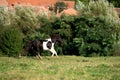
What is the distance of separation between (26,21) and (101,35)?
5897 millimetres

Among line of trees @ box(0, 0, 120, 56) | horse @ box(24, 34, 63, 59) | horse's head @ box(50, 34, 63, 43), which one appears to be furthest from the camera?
line of trees @ box(0, 0, 120, 56)

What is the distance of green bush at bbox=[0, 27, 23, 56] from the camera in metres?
29.5

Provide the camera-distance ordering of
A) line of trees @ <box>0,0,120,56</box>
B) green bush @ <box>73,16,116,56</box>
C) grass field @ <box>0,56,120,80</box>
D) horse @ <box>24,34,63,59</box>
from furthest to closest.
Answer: green bush @ <box>73,16,116,56</box> → line of trees @ <box>0,0,120,56</box> → horse @ <box>24,34,63,59</box> → grass field @ <box>0,56,120,80</box>

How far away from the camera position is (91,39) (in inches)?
1246

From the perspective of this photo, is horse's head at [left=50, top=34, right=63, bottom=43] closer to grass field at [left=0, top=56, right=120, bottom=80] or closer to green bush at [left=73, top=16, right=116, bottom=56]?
green bush at [left=73, top=16, right=116, bottom=56]

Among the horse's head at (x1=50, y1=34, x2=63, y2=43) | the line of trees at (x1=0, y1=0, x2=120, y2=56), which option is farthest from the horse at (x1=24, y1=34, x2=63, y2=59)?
the line of trees at (x1=0, y1=0, x2=120, y2=56)

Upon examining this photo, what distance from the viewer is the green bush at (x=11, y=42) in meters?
29.5

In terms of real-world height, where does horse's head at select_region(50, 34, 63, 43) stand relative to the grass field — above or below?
above

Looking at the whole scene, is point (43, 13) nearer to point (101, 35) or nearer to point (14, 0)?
point (101, 35)

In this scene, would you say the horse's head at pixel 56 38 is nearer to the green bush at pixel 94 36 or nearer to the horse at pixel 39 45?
the horse at pixel 39 45

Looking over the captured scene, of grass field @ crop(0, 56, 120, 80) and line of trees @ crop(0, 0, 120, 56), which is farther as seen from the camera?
line of trees @ crop(0, 0, 120, 56)

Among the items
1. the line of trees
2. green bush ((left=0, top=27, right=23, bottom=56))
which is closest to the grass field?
green bush ((left=0, top=27, right=23, bottom=56))

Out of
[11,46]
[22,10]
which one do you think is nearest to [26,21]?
[22,10]

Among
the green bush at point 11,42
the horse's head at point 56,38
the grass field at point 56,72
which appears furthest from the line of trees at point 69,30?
the grass field at point 56,72
